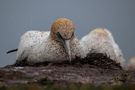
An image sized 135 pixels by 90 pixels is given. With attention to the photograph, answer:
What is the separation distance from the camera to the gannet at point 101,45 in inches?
484

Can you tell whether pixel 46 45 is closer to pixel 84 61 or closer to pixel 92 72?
pixel 84 61

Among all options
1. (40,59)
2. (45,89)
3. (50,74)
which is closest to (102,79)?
(50,74)

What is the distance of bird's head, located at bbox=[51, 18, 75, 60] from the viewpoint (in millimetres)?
11177

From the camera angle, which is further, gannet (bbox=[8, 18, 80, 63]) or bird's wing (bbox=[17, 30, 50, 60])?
bird's wing (bbox=[17, 30, 50, 60])

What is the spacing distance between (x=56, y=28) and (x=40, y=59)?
766 millimetres

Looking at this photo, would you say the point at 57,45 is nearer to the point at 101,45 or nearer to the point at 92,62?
the point at 92,62

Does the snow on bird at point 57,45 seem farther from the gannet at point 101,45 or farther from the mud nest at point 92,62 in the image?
the gannet at point 101,45

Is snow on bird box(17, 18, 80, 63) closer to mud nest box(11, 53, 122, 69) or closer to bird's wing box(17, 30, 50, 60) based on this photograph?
bird's wing box(17, 30, 50, 60)

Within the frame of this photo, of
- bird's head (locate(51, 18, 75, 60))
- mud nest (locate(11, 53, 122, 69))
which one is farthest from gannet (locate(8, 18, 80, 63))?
mud nest (locate(11, 53, 122, 69))

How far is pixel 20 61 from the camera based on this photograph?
12.1 meters

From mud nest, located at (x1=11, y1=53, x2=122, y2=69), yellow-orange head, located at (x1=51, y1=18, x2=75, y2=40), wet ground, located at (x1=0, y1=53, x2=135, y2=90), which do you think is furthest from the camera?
yellow-orange head, located at (x1=51, y1=18, x2=75, y2=40)

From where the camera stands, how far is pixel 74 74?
8.82 m

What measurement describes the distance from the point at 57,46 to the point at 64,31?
14.4 inches

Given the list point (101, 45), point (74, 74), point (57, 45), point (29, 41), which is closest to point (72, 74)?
point (74, 74)
